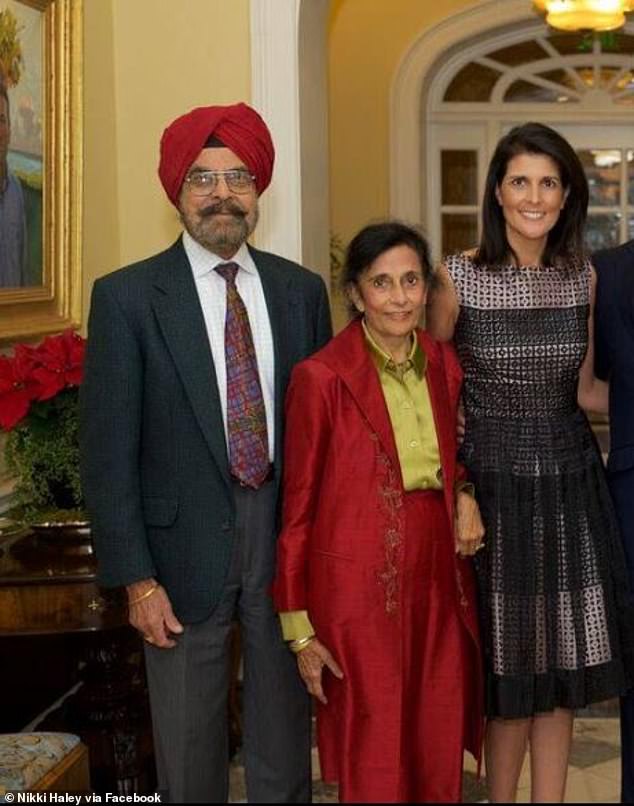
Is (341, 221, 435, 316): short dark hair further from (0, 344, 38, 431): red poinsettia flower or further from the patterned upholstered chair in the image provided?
the patterned upholstered chair

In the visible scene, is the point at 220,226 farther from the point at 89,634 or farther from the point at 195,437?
the point at 89,634

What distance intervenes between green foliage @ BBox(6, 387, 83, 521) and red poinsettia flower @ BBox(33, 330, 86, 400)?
0.14ft

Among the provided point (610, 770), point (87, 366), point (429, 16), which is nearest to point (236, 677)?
point (610, 770)

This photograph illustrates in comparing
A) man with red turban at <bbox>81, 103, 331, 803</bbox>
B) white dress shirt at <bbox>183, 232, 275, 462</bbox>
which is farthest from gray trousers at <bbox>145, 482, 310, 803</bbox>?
white dress shirt at <bbox>183, 232, 275, 462</bbox>

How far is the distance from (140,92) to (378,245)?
1.47 meters

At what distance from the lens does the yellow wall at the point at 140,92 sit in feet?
11.4

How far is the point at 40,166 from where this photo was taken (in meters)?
3.24

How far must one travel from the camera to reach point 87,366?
92.2 inches

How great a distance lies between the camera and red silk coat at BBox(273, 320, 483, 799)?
2336 millimetres

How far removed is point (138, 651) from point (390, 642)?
105 cm

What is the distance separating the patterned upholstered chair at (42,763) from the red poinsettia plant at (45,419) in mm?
512

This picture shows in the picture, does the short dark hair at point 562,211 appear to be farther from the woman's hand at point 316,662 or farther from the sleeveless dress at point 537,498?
the woman's hand at point 316,662

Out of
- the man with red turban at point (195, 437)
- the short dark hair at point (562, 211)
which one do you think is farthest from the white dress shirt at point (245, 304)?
the short dark hair at point (562, 211)

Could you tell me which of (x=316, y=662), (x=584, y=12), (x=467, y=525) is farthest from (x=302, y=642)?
(x=584, y=12)
